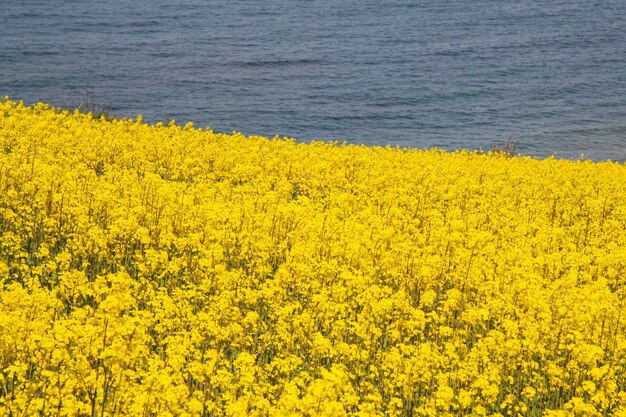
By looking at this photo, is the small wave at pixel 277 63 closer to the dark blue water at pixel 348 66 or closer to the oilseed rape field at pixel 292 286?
the dark blue water at pixel 348 66

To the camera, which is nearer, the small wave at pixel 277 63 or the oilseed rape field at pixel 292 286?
the oilseed rape field at pixel 292 286

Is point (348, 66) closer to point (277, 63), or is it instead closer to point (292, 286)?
point (277, 63)

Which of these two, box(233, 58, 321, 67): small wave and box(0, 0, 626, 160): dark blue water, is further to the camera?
box(233, 58, 321, 67): small wave

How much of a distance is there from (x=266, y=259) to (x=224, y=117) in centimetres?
3086

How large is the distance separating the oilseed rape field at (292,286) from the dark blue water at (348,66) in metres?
21.6

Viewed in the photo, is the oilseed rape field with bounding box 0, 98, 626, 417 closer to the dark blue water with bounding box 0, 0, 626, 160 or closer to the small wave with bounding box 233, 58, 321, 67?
the dark blue water with bounding box 0, 0, 626, 160

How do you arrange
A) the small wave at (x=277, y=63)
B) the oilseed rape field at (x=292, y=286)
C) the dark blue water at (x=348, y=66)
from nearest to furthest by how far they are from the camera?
the oilseed rape field at (x=292, y=286), the dark blue water at (x=348, y=66), the small wave at (x=277, y=63)

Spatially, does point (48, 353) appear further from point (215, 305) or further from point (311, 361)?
point (311, 361)

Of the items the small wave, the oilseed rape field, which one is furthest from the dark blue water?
the oilseed rape field

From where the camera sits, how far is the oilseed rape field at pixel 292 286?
6844mm

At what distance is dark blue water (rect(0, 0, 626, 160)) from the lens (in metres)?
41.5

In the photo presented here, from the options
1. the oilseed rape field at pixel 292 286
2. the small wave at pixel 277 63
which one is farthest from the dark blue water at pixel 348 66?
the oilseed rape field at pixel 292 286

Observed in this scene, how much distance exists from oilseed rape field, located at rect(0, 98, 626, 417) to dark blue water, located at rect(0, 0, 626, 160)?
70.9ft

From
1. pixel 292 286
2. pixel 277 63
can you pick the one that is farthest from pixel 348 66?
pixel 292 286
